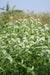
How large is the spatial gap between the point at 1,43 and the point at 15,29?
3.07 ft

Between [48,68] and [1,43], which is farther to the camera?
[1,43]

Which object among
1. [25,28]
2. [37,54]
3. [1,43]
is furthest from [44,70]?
[25,28]

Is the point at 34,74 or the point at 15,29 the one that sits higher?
the point at 15,29

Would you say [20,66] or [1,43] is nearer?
[20,66]

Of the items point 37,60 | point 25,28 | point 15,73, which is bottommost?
point 15,73

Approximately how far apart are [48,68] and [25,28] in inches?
51.7

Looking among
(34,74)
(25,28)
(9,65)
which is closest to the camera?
(34,74)

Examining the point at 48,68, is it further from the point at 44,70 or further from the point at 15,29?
the point at 15,29

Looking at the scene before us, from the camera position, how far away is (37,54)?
220 cm

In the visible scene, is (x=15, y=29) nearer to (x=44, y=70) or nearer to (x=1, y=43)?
(x=1, y=43)

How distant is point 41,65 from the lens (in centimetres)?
217

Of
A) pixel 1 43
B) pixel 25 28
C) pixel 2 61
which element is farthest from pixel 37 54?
pixel 25 28

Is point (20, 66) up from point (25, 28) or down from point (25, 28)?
down

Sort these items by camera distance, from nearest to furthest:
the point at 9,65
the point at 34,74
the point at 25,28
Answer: the point at 34,74
the point at 9,65
the point at 25,28
